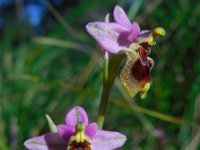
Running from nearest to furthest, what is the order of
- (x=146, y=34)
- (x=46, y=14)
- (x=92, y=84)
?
(x=146, y=34), (x=92, y=84), (x=46, y=14)

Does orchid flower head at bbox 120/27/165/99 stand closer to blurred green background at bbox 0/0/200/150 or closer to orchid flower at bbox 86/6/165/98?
orchid flower at bbox 86/6/165/98

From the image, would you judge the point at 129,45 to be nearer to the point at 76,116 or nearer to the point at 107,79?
the point at 107,79

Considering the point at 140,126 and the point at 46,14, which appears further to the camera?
the point at 46,14

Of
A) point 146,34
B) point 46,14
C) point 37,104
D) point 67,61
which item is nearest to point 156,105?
point 37,104

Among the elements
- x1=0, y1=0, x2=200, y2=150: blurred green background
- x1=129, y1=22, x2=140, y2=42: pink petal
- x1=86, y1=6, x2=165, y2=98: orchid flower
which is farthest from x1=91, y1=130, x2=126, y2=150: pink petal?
x1=0, y1=0, x2=200, y2=150: blurred green background

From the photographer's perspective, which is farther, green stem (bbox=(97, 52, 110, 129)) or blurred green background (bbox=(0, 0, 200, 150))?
blurred green background (bbox=(0, 0, 200, 150))

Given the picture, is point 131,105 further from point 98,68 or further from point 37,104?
point 37,104

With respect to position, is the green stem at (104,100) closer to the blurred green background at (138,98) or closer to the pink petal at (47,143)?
the pink petal at (47,143)
